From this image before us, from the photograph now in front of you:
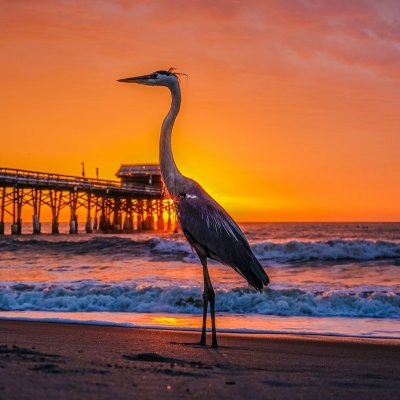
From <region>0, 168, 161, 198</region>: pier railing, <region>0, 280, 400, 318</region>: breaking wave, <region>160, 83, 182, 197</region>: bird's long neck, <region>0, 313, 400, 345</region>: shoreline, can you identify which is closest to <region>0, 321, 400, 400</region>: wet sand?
<region>0, 313, 400, 345</region>: shoreline

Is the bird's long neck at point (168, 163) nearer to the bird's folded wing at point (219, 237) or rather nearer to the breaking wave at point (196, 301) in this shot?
the bird's folded wing at point (219, 237)

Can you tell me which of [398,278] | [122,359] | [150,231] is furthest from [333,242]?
[150,231]

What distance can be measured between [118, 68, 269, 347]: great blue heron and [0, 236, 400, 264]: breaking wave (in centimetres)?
2271

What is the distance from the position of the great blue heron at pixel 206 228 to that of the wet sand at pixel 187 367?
820 millimetres

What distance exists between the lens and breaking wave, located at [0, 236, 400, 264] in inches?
1294

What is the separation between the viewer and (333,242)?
35.2 metres

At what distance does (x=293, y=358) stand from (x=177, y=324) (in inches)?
186

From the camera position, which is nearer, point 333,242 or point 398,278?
point 398,278

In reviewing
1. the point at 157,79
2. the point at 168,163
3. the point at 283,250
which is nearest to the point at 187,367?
the point at 168,163

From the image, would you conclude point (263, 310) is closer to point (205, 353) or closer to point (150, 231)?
point (205, 353)

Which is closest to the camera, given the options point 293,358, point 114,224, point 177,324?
point 293,358

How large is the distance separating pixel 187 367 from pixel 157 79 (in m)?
4.29

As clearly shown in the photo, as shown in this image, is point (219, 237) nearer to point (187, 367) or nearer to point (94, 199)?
point (187, 367)

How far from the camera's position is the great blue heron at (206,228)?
8578 millimetres
